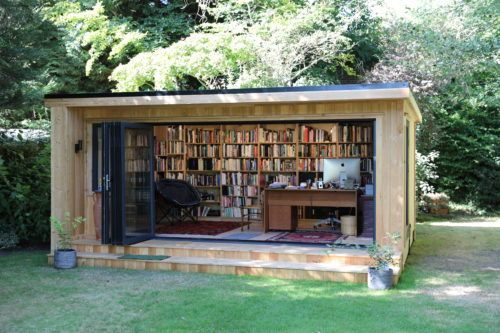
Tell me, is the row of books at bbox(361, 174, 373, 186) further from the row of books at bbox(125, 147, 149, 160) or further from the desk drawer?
the row of books at bbox(125, 147, 149, 160)

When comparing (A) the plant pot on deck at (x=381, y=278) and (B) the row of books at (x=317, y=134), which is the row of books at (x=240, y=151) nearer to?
(B) the row of books at (x=317, y=134)

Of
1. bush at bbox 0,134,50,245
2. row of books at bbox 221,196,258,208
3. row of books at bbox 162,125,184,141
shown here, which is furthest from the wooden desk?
bush at bbox 0,134,50,245

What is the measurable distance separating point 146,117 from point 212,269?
8.07 ft

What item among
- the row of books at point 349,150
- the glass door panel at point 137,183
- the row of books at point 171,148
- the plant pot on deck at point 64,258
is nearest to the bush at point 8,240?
the plant pot on deck at point 64,258

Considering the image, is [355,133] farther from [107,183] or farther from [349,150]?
[107,183]

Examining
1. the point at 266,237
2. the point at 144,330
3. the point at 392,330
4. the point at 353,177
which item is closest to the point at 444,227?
the point at 353,177

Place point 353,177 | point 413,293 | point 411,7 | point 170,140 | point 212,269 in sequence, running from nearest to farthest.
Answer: point 413,293, point 212,269, point 353,177, point 170,140, point 411,7

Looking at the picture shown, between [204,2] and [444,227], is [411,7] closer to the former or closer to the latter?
[204,2]

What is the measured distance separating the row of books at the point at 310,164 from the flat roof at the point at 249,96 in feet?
10.5

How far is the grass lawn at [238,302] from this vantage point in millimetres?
5418

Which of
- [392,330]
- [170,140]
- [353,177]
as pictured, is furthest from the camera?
[170,140]

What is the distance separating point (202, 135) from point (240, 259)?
198 inches

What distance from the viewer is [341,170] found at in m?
10.1

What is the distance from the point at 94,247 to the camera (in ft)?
28.0
